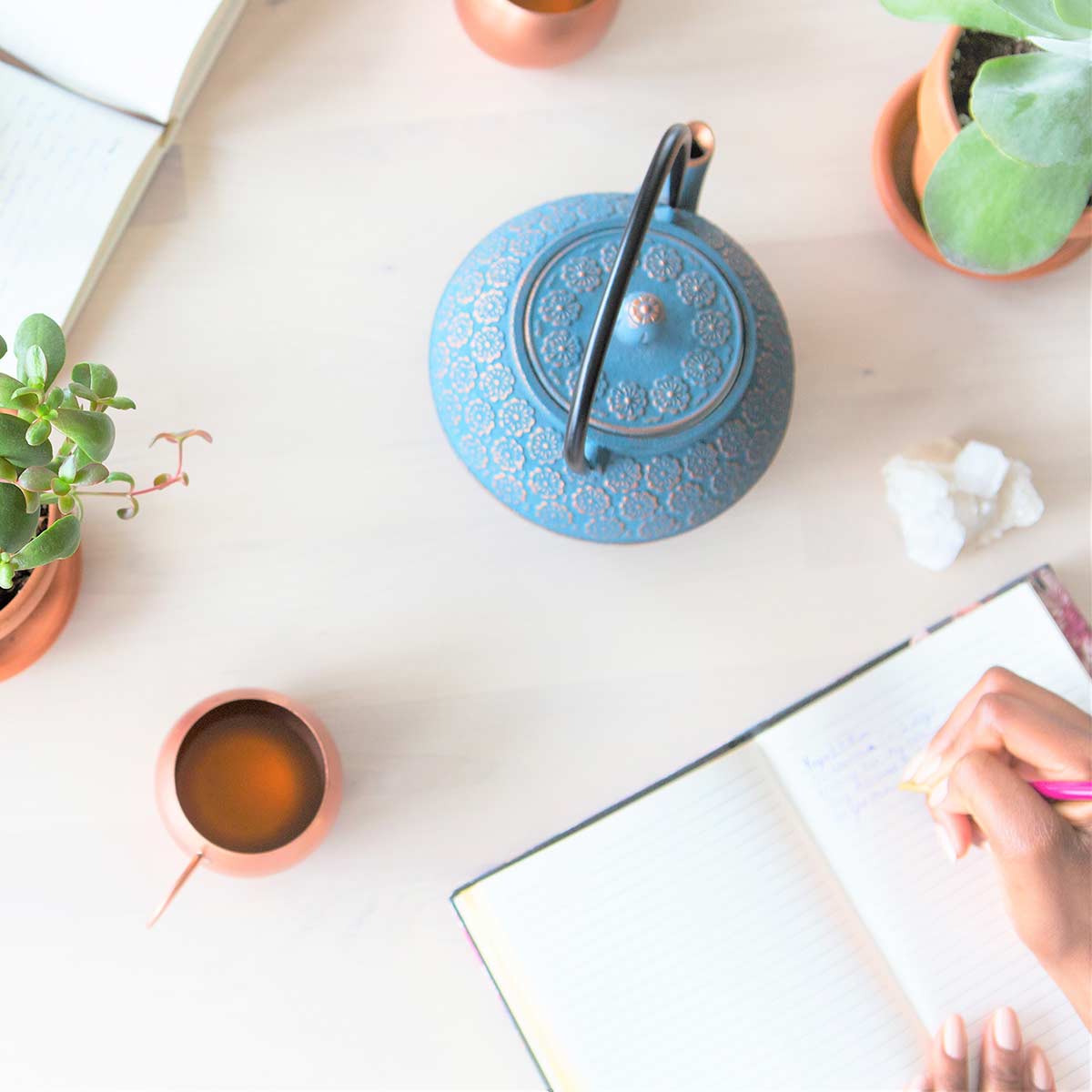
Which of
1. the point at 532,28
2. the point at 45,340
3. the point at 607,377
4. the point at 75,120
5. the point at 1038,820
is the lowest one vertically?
the point at 1038,820

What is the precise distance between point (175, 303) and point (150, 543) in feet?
0.57

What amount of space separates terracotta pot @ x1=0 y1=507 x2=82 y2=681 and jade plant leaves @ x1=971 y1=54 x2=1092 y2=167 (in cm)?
59

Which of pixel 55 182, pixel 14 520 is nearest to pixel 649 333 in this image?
pixel 14 520

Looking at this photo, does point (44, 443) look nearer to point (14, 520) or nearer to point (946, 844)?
point (14, 520)

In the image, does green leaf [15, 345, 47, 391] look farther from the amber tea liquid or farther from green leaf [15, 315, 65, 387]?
the amber tea liquid

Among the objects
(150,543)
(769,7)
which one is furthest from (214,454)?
(769,7)

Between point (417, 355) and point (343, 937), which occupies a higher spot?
point (417, 355)

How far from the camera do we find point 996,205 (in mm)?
655

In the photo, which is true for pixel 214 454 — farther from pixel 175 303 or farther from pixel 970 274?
Result: pixel 970 274

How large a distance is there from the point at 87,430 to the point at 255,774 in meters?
0.28

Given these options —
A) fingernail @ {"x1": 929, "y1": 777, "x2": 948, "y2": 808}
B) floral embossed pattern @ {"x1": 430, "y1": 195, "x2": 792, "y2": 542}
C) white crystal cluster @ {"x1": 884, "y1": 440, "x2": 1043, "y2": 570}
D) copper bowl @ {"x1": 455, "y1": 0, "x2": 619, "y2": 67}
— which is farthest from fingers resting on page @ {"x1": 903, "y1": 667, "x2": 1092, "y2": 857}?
copper bowl @ {"x1": 455, "y1": 0, "x2": 619, "y2": 67}

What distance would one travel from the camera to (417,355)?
0.76 metres

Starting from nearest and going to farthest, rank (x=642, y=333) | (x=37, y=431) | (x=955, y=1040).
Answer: (x=37, y=431) → (x=642, y=333) → (x=955, y=1040)

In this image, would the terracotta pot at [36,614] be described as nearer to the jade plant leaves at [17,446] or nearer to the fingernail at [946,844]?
the jade plant leaves at [17,446]
